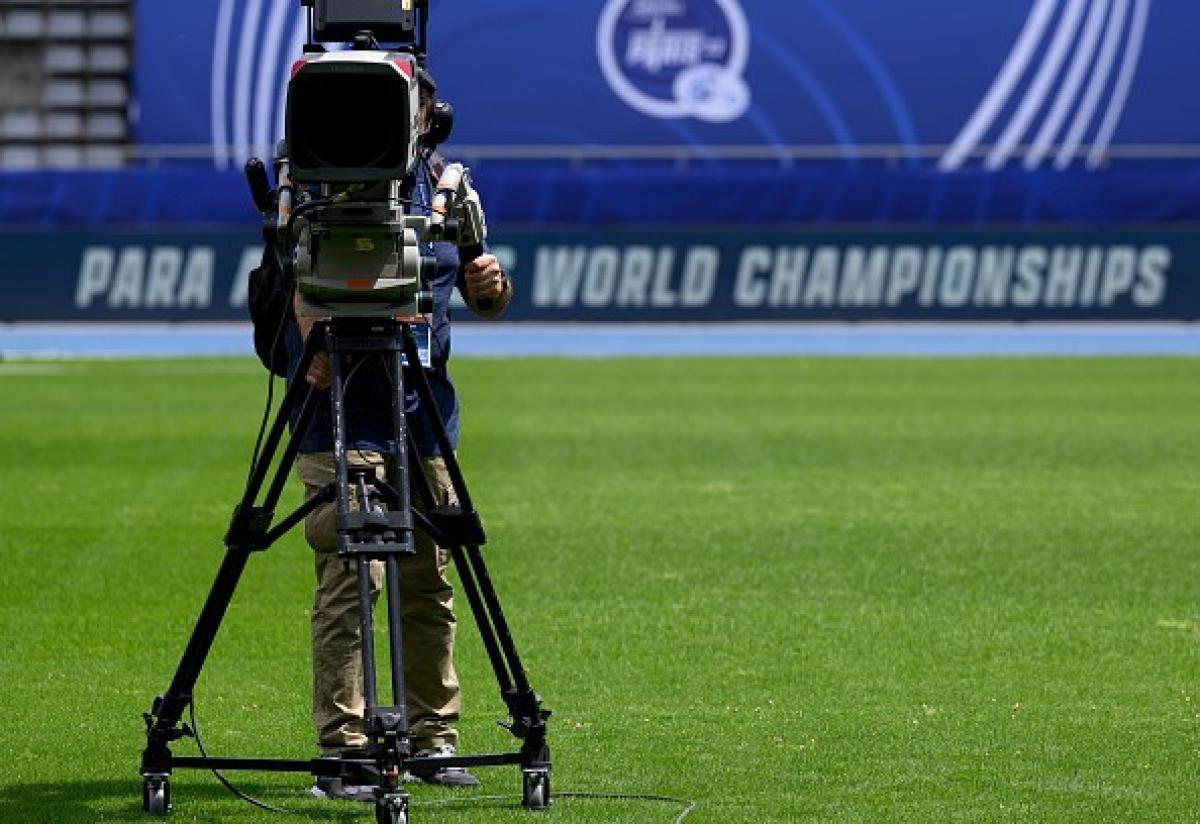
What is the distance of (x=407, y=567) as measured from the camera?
21.8 ft

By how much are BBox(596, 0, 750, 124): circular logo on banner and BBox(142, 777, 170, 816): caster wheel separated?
35209 mm

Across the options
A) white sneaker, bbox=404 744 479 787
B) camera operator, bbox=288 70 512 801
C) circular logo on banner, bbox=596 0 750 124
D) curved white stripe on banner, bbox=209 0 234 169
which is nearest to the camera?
camera operator, bbox=288 70 512 801

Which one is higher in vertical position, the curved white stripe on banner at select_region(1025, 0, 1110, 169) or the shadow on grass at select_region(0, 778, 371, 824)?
the shadow on grass at select_region(0, 778, 371, 824)

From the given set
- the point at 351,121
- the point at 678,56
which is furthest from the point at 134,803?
the point at 678,56

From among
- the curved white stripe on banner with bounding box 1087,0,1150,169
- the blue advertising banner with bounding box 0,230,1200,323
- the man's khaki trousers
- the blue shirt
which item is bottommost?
the blue advertising banner with bounding box 0,230,1200,323

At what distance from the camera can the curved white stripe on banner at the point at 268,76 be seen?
40750mm

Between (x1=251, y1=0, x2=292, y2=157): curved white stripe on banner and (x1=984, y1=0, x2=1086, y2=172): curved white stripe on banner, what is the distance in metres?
11.0

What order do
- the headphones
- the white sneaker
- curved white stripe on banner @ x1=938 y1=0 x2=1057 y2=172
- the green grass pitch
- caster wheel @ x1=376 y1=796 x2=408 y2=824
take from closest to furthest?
caster wheel @ x1=376 y1=796 x2=408 y2=824
the headphones
the white sneaker
the green grass pitch
curved white stripe on banner @ x1=938 y1=0 x2=1057 y2=172

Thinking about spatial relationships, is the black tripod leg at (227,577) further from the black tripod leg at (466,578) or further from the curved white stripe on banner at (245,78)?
the curved white stripe on banner at (245,78)

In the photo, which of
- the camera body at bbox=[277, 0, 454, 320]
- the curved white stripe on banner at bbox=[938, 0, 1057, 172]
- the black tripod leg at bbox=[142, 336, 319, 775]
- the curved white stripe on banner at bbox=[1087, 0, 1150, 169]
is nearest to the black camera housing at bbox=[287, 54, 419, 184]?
the camera body at bbox=[277, 0, 454, 320]

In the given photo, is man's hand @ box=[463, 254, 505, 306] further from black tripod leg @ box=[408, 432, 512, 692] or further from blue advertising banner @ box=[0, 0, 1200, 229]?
blue advertising banner @ box=[0, 0, 1200, 229]

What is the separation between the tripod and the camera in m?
→ 5.44

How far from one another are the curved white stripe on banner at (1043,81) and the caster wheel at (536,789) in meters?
34.9

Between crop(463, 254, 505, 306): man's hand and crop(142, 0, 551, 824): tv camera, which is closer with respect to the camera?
crop(142, 0, 551, 824): tv camera
